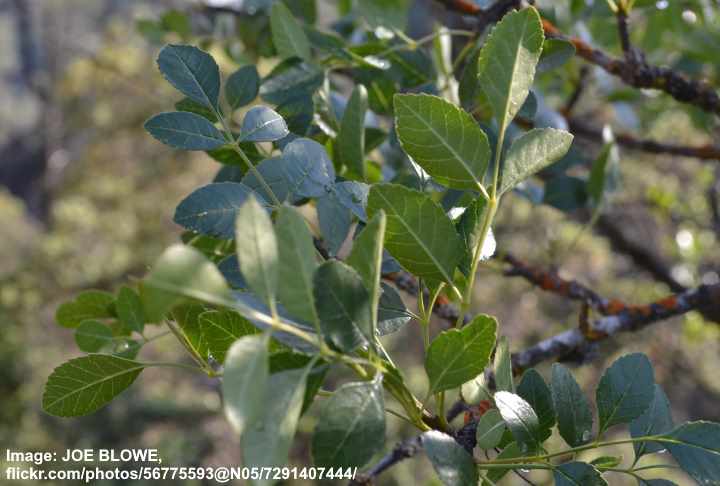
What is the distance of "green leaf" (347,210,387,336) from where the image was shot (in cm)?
34

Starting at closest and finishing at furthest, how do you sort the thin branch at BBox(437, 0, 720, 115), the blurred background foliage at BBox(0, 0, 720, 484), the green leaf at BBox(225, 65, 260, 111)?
the green leaf at BBox(225, 65, 260, 111) → the thin branch at BBox(437, 0, 720, 115) → the blurred background foliage at BBox(0, 0, 720, 484)

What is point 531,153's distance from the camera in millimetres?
418

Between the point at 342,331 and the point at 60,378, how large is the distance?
229mm

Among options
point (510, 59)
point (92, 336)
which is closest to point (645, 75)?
point (510, 59)

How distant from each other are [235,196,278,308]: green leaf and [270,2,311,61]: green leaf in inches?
15.3

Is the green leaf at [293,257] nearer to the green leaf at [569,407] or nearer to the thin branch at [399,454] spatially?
the green leaf at [569,407]

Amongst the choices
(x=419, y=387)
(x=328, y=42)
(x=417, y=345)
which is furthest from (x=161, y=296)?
(x=417, y=345)

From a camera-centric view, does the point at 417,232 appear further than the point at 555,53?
No

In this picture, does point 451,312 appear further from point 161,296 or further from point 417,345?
point 417,345

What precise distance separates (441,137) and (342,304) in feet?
0.43

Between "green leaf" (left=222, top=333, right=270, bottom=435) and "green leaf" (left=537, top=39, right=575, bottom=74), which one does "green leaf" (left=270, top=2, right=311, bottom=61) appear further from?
"green leaf" (left=222, top=333, right=270, bottom=435)

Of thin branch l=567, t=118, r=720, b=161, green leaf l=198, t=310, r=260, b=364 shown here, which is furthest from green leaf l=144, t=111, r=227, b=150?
thin branch l=567, t=118, r=720, b=161

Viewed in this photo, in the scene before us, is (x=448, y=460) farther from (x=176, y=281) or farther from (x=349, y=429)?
(x=176, y=281)

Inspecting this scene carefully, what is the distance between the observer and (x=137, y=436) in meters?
3.23
